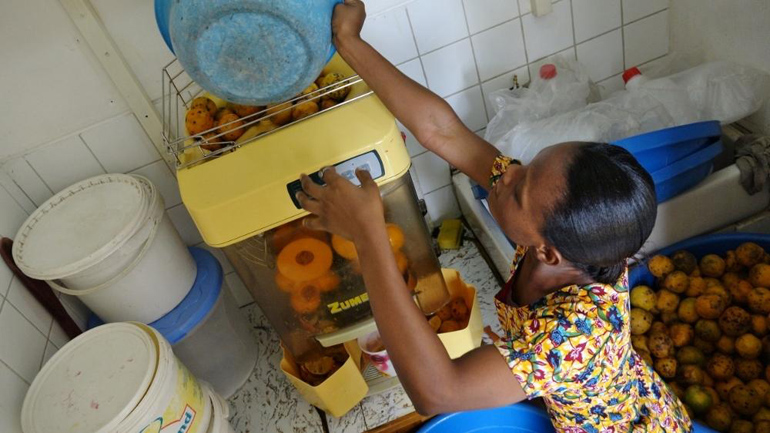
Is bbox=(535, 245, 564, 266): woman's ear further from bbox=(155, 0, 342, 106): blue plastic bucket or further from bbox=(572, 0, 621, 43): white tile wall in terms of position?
bbox=(572, 0, 621, 43): white tile wall

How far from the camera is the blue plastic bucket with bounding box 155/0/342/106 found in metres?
0.72

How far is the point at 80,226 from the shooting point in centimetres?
112

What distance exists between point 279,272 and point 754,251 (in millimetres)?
1037

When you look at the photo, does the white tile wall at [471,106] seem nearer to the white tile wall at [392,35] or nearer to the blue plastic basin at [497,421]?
the white tile wall at [392,35]

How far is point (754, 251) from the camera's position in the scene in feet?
3.95

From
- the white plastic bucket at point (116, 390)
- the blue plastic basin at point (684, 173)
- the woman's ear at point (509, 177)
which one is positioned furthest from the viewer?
the blue plastic basin at point (684, 173)

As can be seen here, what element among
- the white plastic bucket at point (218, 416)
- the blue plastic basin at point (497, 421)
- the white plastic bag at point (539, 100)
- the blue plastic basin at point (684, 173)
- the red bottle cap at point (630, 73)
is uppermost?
the white plastic bag at point (539, 100)

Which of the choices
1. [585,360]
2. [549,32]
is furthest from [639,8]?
[585,360]

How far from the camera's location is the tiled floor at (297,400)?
4.14ft

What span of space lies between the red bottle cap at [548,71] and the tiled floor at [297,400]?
0.49 m

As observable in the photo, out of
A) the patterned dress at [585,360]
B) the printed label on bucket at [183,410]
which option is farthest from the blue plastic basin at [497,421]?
the printed label on bucket at [183,410]

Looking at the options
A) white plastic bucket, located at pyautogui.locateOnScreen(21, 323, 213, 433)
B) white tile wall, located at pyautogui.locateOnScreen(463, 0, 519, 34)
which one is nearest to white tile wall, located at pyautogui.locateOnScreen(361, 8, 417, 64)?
white tile wall, located at pyautogui.locateOnScreen(463, 0, 519, 34)

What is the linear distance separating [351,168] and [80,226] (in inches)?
24.9

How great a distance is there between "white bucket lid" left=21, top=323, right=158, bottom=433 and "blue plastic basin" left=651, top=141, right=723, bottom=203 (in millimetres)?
1085
